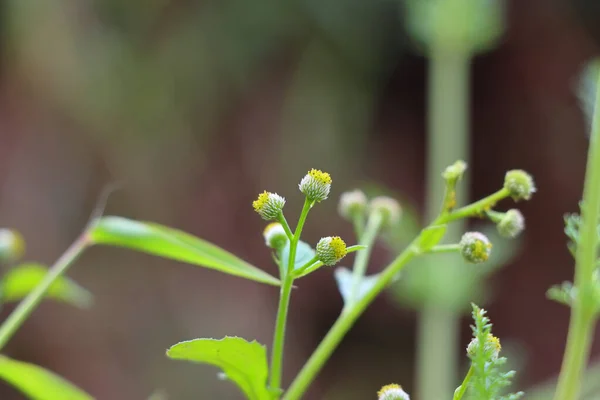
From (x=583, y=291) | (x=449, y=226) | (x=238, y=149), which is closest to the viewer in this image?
(x=583, y=291)

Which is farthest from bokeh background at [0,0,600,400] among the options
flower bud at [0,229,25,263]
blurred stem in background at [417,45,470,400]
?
flower bud at [0,229,25,263]

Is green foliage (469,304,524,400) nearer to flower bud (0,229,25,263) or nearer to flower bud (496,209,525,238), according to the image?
flower bud (496,209,525,238)

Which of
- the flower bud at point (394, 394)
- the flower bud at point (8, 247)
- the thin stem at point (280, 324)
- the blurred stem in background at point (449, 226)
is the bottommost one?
the flower bud at point (394, 394)

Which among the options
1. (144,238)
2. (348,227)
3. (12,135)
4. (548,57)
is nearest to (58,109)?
(12,135)

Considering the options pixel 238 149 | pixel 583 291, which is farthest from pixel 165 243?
pixel 238 149

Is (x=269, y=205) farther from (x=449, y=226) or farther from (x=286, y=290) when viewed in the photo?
(x=449, y=226)

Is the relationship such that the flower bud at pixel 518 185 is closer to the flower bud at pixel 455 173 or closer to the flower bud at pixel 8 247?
the flower bud at pixel 455 173

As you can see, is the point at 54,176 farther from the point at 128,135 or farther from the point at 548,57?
the point at 548,57

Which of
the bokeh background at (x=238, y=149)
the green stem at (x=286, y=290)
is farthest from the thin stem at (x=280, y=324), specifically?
the bokeh background at (x=238, y=149)
